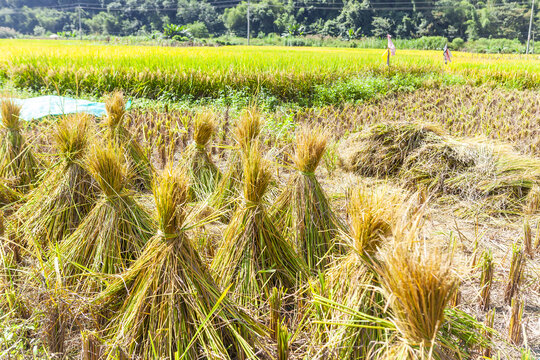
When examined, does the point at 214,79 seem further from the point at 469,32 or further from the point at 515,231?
the point at 469,32

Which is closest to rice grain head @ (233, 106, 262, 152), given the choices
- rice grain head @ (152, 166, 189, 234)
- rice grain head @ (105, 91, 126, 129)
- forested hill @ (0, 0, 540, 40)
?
rice grain head @ (152, 166, 189, 234)

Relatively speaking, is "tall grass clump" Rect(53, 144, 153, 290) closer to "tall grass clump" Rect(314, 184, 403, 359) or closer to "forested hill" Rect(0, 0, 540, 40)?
"tall grass clump" Rect(314, 184, 403, 359)

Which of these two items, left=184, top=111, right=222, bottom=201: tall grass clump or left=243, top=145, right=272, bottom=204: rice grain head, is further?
left=184, top=111, right=222, bottom=201: tall grass clump

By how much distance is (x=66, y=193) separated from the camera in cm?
251

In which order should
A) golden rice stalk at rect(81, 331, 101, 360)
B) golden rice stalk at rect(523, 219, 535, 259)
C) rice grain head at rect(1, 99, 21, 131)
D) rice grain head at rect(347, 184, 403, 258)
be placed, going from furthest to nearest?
1. rice grain head at rect(1, 99, 21, 131)
2. golden rice stalk at rect(523, 219, 535, 259)
3. golden rice stalk at rect(81, 331, 101, 360)
4. rice grain head at rect(347, 184, 403, 258)

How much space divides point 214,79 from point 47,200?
616 cm

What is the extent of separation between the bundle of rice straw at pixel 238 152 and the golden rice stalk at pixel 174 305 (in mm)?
913

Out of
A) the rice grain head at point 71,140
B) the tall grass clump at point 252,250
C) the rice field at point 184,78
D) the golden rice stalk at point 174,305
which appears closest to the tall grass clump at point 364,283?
the golden rice stalk at point 174,305

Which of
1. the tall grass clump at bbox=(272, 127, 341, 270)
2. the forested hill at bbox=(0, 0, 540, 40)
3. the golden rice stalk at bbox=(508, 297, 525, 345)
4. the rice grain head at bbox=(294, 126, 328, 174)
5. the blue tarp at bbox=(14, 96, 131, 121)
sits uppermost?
the forested hill at bbox=(0, 0, 540, 40)

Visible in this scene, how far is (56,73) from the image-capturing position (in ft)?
26.4

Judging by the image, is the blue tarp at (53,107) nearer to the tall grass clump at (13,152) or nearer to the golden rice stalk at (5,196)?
the tall grass clump at (13,152)

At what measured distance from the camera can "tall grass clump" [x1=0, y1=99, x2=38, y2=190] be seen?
329cm

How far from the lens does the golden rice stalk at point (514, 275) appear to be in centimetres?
224

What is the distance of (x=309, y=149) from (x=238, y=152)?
807mm
